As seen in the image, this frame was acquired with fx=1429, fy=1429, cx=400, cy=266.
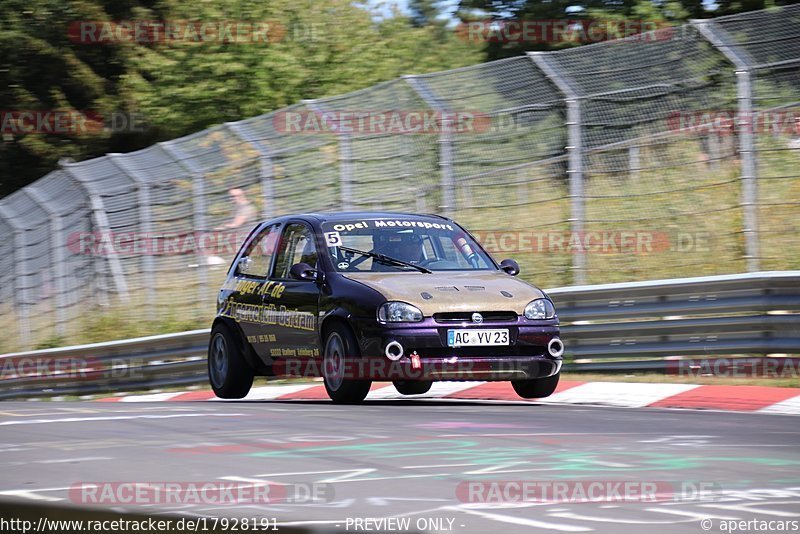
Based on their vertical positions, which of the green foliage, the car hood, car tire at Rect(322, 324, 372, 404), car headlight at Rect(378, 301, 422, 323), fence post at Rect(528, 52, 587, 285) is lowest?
car tire at Rect(322, 324, 372, 404)

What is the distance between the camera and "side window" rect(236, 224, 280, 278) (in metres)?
12.6

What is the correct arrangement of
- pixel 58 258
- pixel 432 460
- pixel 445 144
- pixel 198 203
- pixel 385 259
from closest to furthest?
pixel 432 460 → pixel 385 259 → pixel 445 144 → pixel 198 203 → pixel 58 258

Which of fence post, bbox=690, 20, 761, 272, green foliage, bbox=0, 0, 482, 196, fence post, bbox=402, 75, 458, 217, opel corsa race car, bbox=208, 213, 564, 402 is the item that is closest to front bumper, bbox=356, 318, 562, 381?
opel corsa race car, bbox=208, 213, 564, 402

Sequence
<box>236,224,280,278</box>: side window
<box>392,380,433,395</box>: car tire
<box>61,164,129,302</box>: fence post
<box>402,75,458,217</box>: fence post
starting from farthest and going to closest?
<box>61,164,129,302</box>: fence post
<box>402,75,458,217</box>: fence post
<box>392,380,433,395</box>: car tire
<box>236,224,280,278</box>: side window

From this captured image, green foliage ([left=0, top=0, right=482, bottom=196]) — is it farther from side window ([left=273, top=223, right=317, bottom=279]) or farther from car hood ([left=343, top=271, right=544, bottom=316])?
car hood ([left=343, top=271, right=544, bottom=316])

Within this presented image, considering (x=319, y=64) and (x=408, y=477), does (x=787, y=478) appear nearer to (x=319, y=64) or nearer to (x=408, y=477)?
(x=408, y=477)

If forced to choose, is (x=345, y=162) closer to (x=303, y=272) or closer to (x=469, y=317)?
(x=303, y=272)

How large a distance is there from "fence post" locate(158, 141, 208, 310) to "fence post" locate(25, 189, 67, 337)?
341 cm

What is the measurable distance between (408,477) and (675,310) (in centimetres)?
664

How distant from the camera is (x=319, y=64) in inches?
1296

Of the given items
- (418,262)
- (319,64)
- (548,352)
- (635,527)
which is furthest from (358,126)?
(319,64)

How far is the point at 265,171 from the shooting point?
17828 mm

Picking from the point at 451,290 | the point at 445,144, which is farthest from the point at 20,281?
the point at 451,290

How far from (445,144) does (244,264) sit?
305 centimetres
